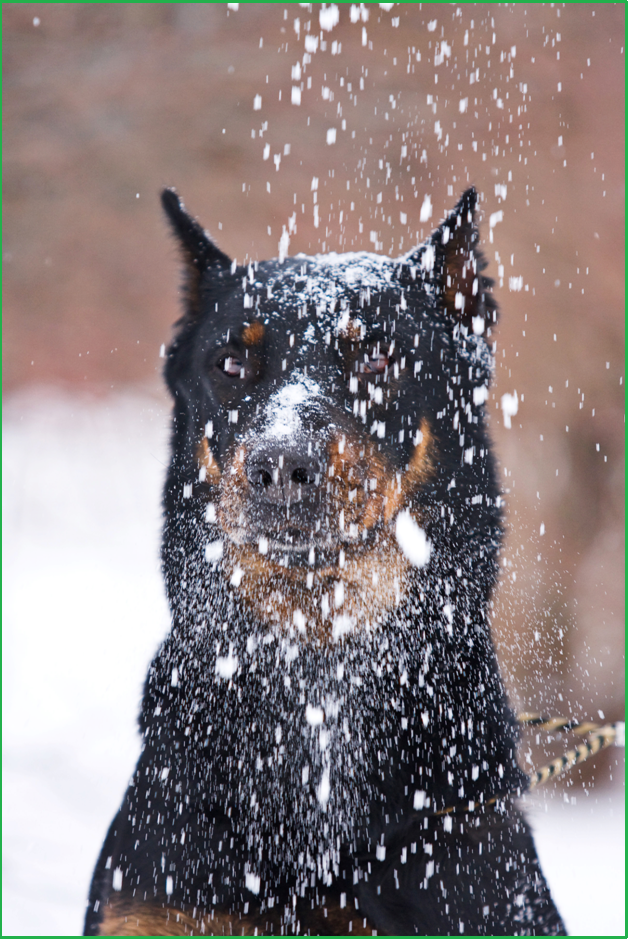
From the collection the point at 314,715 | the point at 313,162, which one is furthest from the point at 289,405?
the point at 313,162

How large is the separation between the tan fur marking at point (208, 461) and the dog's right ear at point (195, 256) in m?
0.54

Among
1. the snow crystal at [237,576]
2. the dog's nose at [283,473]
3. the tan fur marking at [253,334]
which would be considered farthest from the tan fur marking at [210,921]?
the tan fur marking at [253,334]

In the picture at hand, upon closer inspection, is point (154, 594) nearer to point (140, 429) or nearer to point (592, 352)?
point (140, 429)

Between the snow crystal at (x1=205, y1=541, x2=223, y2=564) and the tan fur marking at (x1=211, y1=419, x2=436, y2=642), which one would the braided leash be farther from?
the snow crystal at (x1=205, y1=541, x2=223, y2=564)

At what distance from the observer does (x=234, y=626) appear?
6.50 ft

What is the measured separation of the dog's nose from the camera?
→ 1582mm

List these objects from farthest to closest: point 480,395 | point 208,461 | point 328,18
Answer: point 328,18 → point 480,395 → point 208,461

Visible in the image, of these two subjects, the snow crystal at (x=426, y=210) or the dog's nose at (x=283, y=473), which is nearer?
the dog's nose at (x=283, y=473)

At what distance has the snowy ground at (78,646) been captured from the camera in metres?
3.30

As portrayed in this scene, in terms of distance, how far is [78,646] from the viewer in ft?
15.6

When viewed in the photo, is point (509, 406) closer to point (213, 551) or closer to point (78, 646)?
point (213, 551)

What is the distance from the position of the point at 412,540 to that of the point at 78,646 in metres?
3.67

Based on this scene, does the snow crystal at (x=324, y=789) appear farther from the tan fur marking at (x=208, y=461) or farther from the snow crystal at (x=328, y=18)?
the snow crystal at (x=328, y=18)

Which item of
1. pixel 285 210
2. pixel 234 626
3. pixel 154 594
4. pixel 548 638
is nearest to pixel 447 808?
pixel 234 626
